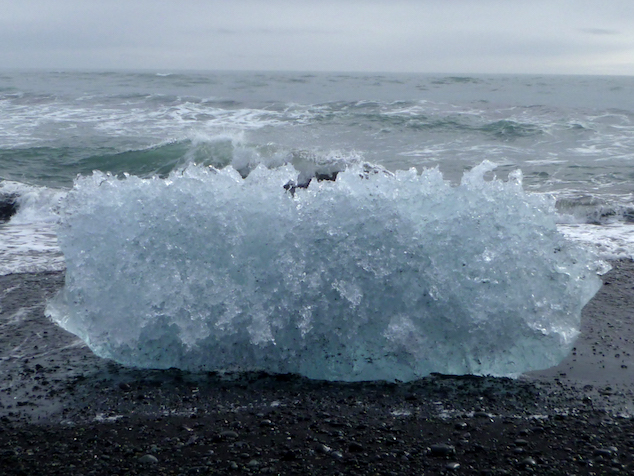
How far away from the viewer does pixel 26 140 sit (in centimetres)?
1617

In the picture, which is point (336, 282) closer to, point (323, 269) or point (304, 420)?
point (323, 269)

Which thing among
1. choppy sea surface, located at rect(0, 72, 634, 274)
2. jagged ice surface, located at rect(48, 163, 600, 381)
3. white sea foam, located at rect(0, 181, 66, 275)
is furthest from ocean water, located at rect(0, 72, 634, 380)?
white sea foam, located at rect(0, 181, 66, 275)

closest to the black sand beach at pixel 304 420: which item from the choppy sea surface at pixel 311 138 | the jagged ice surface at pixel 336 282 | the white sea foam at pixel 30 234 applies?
the jagged ice surface at pixel 336 282

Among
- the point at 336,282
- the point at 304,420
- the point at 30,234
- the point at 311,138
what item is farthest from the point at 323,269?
the point at 311,138

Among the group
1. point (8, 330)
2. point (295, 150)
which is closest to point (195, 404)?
point (8, 330)

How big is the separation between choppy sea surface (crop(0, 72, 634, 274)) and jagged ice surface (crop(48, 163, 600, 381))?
227cm

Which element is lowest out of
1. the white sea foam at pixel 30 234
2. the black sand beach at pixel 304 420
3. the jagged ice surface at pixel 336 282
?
the white sea foam at pixel 30 234

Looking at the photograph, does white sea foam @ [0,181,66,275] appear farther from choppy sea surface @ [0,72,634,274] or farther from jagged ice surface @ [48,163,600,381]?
jagged ice surface @ [48,163,600,381]

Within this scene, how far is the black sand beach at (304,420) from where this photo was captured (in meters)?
2.80

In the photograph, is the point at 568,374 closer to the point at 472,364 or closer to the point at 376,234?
the point at 472,364

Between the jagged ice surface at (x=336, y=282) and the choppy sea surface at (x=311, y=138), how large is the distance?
2274mm

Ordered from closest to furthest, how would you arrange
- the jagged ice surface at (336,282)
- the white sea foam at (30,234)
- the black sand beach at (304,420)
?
the black sand beach at (304,420), the jagged ice surface at (336,282), the white sea foam at (30,234)

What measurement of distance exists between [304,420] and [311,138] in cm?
1473

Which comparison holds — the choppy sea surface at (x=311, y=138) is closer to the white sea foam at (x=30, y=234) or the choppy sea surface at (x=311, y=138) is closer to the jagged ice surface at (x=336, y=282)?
the white sea foam at (x=30, y=234)
